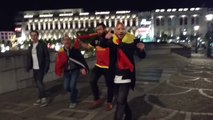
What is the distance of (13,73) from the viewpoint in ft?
33.2

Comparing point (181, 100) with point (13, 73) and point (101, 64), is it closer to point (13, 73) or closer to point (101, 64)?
point (101, 64)

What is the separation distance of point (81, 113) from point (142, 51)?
2.51 meters

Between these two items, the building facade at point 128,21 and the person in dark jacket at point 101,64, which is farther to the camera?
the building facade at point 128,21

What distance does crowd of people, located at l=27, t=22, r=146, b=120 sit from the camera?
17.9ft

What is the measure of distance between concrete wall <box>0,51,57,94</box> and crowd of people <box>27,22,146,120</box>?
212 centimetres

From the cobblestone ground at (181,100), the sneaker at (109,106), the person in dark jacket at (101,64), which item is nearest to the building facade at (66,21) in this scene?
the cobblestone ground at (181,100)

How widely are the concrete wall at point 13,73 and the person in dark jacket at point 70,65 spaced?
300 cm

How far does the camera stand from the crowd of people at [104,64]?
5.47 metres

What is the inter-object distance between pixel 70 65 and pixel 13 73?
3.48 meters

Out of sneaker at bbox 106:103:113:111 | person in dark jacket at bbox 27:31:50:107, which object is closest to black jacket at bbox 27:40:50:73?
person in dark jacket at bbox 27:31:50:107

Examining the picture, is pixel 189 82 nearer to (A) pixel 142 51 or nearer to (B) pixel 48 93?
(B) pixel 48 93

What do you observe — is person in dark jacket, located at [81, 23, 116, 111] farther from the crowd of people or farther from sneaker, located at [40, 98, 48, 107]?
sneaker, located at [40, 98, 48, 107]

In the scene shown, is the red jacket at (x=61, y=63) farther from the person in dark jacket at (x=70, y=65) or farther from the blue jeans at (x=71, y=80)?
the blue jeans at (x=71, y=80)

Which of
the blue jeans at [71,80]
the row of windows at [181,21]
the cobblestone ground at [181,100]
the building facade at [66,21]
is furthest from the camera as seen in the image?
the building facade at [66,21]
